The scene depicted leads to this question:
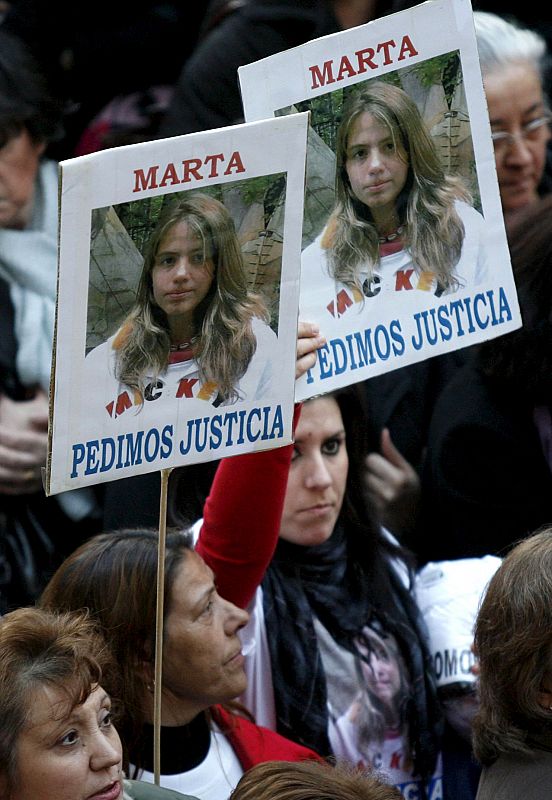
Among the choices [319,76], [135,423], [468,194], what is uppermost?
[319,76]

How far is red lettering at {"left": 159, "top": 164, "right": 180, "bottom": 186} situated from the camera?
2.08 m

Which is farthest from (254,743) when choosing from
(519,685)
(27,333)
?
(27,333)

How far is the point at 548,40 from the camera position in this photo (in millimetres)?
4578

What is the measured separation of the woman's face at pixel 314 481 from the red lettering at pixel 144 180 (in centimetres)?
96

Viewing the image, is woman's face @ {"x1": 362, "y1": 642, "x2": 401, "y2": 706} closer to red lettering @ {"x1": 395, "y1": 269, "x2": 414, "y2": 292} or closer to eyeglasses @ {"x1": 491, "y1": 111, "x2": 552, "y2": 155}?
red lettering @ {"x1": 395, "y1": 269, "x2": 414, "y2": 292}

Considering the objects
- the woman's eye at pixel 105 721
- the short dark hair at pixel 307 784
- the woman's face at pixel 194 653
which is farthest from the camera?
the woman's face at pixel 194 653

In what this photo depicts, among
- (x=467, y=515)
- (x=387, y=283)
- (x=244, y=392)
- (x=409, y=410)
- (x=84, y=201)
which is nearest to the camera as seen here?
(x=84, y=201)

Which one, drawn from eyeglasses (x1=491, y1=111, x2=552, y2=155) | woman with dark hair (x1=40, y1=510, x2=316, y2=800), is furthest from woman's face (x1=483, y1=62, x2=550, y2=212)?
woman with dark hair (x1=40, y1=510, x2=316, y2=800)

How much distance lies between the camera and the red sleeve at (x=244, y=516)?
2.45m

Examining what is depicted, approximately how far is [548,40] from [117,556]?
281 centimetres

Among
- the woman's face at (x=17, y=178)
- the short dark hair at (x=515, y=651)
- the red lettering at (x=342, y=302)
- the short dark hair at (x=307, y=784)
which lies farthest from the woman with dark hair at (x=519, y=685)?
the woman's face at (x=17, y=178)

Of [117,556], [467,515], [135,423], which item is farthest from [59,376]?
[467,515]

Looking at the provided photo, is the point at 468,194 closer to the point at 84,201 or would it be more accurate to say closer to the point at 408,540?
the point at 84,201

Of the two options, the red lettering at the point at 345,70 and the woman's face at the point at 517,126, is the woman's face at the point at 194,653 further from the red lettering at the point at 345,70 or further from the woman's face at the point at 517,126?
the woman's face at the point at 517,126
